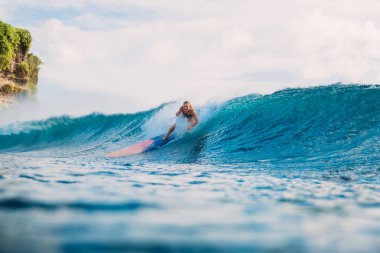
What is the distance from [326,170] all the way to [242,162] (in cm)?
172

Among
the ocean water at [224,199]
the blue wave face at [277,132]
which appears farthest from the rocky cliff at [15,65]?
the ocean water at [224,199]

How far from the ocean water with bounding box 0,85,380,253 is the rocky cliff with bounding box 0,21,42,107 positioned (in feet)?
78.3

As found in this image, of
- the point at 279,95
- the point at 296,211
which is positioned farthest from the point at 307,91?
the point at 296,211

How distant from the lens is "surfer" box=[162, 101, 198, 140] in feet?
34.7

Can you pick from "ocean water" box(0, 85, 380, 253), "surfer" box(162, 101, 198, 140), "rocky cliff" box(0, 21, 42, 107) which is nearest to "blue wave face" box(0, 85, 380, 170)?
"ocean water" box(0, 85, 380, 253)

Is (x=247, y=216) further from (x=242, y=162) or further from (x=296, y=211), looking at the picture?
(x=242, y=162)

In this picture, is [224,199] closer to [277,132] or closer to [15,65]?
[277,132]

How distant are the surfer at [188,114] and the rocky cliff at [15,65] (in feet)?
73.4

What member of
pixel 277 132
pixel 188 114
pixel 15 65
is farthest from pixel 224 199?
pixel 15 65

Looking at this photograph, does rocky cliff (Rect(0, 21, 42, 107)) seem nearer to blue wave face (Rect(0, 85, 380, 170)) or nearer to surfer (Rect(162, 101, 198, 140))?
blue wave face (Rect(0, 85, 380, 170))

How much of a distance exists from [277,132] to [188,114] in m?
2.34

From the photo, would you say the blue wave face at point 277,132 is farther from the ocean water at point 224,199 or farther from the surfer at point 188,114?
the surfer at point 188,114

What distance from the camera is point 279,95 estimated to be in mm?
12969

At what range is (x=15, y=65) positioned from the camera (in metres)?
33.7
